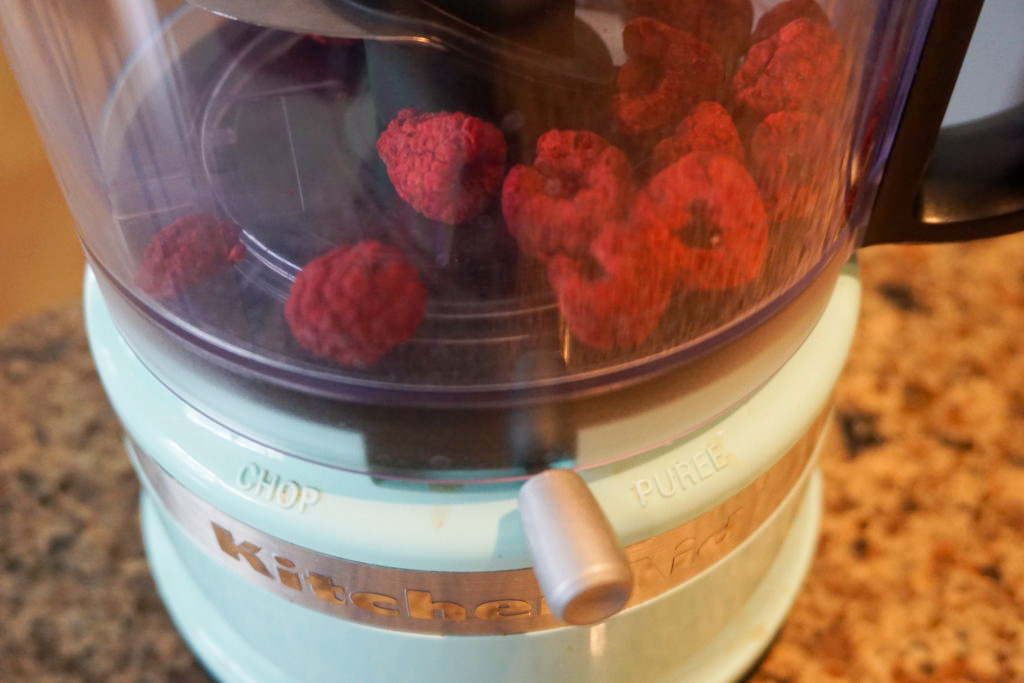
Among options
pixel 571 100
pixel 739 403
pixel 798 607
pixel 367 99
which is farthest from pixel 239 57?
pixel 798 607

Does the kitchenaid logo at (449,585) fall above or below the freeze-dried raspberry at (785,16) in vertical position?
below

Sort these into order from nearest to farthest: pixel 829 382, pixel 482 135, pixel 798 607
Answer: pixel 482 135 → pixel 829 382 → pixel 798 607

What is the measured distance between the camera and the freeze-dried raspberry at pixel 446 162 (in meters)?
0.35

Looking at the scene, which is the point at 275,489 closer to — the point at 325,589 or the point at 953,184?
the point at 325,589

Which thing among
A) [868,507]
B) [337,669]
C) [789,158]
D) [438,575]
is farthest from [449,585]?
[868,507]

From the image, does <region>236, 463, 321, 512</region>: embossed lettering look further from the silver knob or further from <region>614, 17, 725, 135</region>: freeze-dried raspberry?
<region>614, 17, 725, 135</region>: freeze-dried raspberry

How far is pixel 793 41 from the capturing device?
38 centimetres

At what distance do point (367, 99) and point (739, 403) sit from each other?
214mm

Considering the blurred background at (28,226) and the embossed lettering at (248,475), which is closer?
the embossed lettering at (248,475)

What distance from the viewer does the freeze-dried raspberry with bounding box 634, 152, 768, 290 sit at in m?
0.35

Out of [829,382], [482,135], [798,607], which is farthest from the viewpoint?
[798,607]

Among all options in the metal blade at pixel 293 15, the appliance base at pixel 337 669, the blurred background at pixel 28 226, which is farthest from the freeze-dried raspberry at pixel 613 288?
the blurred background at pixel 28 226

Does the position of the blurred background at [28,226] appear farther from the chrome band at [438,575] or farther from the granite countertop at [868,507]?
the chrome band at [438,575]

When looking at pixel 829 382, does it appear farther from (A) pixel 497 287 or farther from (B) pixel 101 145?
(B) pixel 101 145
